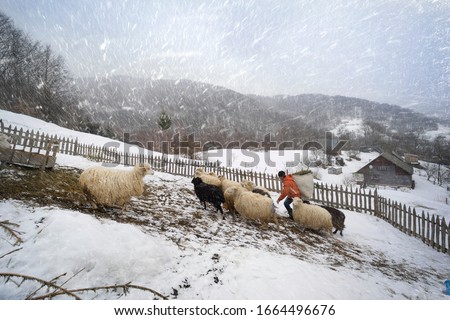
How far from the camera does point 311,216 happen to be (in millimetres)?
6938

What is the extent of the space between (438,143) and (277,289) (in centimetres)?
11009

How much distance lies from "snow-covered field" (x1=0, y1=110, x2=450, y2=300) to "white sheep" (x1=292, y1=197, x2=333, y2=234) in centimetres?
67

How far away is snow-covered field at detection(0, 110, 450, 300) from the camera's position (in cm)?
258

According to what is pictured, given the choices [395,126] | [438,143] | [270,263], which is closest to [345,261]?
[270,263]

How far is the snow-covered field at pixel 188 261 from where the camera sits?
2.58 metres

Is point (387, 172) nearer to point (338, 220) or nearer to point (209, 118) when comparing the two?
point (338, 220)

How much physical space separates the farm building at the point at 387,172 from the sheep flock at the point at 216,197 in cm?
4760

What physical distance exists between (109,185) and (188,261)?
3.18 m

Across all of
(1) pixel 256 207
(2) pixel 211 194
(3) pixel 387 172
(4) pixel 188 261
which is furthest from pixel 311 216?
(3) pixel 387 172

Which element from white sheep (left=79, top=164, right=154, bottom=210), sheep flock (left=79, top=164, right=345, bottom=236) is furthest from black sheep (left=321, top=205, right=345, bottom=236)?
white sheep (left=79, top=164, right=154, bottom=210)
